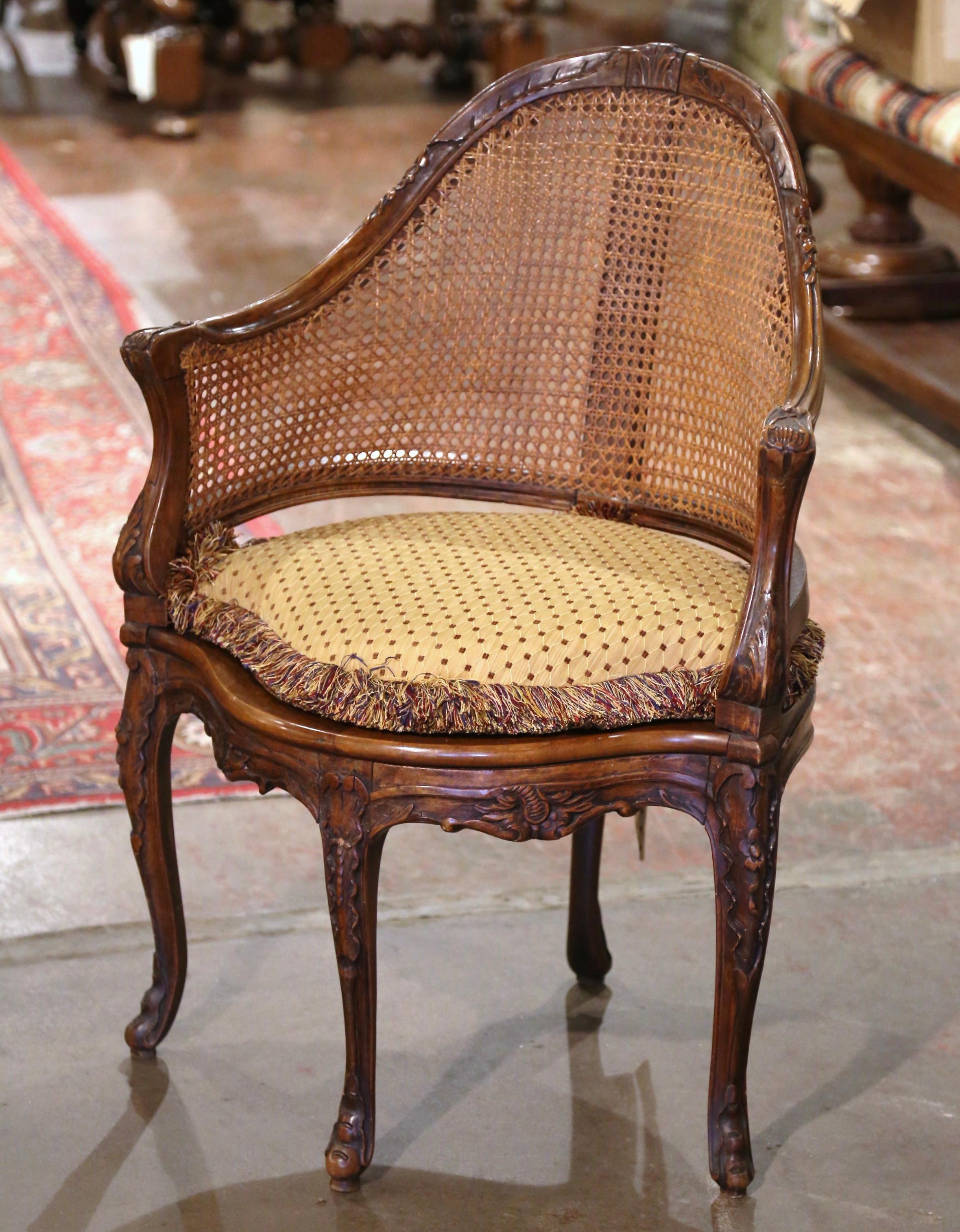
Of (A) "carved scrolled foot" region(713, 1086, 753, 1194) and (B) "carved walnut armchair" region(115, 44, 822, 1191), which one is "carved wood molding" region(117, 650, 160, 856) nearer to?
(B) "carved walnut armchair" region(115, 44, 822, 1191)

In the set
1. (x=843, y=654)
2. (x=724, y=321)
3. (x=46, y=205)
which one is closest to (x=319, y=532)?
(x=724, y=321)

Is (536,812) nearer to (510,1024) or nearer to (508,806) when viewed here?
(508,806)

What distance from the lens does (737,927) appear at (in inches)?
55.6

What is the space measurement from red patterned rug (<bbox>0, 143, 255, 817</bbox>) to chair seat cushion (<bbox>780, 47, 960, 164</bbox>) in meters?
1.76

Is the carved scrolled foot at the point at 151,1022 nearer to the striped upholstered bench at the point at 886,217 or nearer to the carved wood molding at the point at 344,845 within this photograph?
the carved wood molding at the point at 344,845

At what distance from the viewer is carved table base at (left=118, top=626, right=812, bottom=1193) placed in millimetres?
1387

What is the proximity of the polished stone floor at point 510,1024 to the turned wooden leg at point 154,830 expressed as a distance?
0.05 metres

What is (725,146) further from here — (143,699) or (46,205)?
(46,205)

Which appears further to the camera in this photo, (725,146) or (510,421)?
(510,421)

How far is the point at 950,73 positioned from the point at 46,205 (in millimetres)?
2822

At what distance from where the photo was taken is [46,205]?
16.8ft

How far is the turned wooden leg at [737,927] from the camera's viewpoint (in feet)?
4.55

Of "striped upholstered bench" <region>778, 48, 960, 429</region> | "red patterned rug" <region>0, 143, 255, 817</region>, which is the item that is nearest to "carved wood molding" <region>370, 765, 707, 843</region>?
"red patterned rug" <region>0, 143, 255, 817</region>

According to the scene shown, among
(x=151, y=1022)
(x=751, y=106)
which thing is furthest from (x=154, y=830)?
(x=751, y=106)
